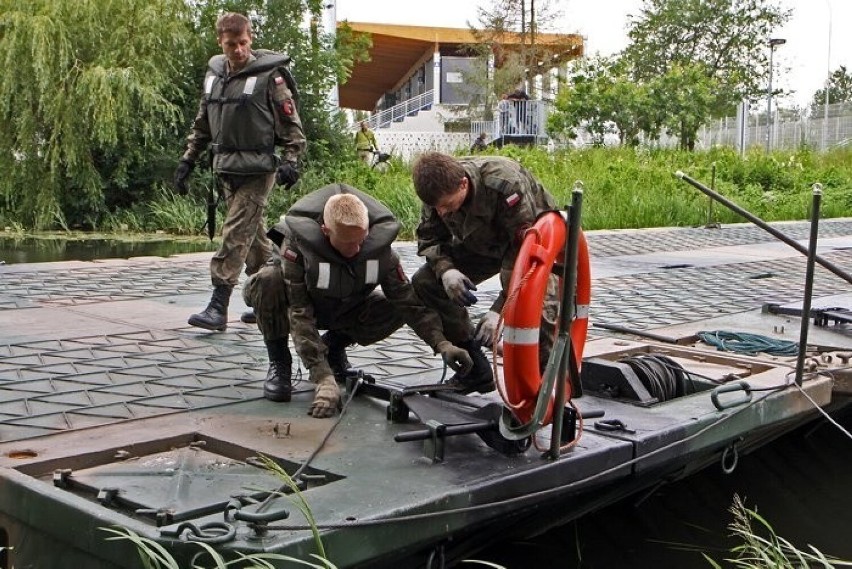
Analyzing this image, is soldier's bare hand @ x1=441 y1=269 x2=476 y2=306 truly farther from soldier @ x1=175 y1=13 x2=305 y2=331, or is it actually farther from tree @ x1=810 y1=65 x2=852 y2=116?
tree @ x1=810 y1=65 x2=852 y2=116

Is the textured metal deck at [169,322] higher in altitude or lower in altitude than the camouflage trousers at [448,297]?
lower

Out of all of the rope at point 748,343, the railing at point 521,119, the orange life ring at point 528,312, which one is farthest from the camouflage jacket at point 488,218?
the railing at point 521,119

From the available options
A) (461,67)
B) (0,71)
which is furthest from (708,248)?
(461,67)

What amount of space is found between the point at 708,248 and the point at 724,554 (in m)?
7.82

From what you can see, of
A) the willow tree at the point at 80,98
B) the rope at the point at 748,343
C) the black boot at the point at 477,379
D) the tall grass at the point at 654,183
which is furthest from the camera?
the tall grass at the point at 654,183

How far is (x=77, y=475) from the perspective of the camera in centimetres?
356

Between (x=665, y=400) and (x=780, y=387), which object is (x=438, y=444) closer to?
(x=665, y=400)

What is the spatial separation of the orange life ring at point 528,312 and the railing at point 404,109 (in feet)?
135

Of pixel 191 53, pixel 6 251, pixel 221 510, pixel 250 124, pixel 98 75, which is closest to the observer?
pixel 221 510

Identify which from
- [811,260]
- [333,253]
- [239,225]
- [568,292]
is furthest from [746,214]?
[239,225]

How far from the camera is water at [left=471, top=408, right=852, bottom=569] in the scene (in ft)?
15.6

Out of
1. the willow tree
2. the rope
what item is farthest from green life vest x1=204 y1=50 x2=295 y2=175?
the willow tree

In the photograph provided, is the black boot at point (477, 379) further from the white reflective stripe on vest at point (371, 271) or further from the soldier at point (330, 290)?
the white reflective stripe on vest at point (371, 271)

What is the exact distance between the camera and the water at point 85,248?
12836 millimetres
